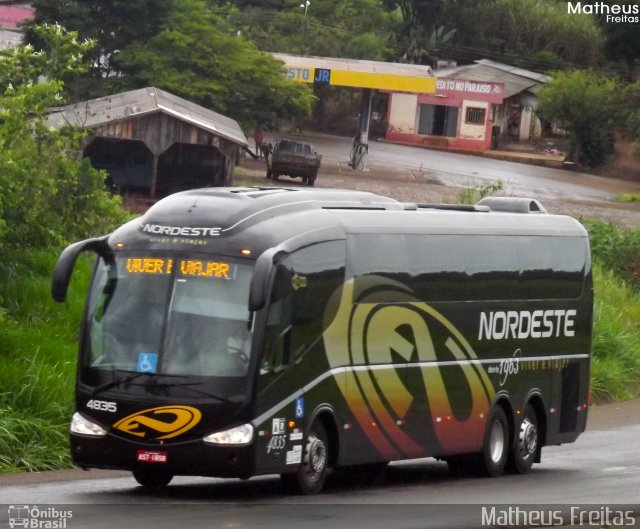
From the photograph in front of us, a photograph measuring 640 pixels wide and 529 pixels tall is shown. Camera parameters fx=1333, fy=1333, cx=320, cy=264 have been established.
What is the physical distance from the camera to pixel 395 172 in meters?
61.8

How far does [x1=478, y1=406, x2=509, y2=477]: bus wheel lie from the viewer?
52.4 ft

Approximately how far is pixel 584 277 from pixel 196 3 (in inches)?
1541

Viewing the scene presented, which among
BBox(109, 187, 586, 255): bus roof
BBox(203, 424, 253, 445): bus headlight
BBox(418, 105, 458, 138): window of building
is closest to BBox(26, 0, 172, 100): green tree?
BBox(418, 105, 458, 138): window of building

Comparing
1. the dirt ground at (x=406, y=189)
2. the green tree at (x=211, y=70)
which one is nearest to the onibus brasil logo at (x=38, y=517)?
the dirt ground at (x=406, y=189)

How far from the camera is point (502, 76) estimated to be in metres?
82.6

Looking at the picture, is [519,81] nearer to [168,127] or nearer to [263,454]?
[168,127]

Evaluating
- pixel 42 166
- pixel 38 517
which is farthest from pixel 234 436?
pixel 42 166

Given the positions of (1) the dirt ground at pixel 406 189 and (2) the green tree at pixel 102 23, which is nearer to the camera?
(1) the dirt ground at pixel 406 189

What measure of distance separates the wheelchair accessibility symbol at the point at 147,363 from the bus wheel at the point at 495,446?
536cm

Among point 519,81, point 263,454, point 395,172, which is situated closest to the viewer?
point 263,454

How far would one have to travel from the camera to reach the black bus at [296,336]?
1182 centimetres

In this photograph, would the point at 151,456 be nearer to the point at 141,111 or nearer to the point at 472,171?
the point at 141,111

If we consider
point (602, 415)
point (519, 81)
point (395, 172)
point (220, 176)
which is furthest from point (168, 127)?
point (519, 81)

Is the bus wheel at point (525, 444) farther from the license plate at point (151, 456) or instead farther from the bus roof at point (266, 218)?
the license plate at point (151, 456)
